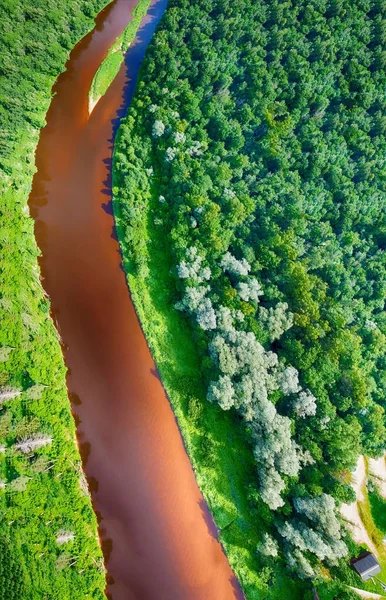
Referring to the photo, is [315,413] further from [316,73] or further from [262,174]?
[316,73]

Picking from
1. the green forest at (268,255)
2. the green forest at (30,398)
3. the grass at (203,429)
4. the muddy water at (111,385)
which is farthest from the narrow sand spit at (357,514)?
the green forest at (30,398)

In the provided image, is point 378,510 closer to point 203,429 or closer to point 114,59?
point 203,429

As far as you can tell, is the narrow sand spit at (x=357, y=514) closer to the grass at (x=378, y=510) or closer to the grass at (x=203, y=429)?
the grass at (x=378, y=510)

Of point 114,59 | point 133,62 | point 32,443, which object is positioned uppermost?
point 114,59

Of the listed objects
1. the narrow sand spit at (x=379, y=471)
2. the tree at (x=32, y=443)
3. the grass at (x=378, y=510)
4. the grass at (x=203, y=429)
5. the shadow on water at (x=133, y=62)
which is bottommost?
the grass at (x=378, y=510)

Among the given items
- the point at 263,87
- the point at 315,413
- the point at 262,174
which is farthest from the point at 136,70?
the point at 315,413

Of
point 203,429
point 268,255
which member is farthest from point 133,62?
point 203,429
